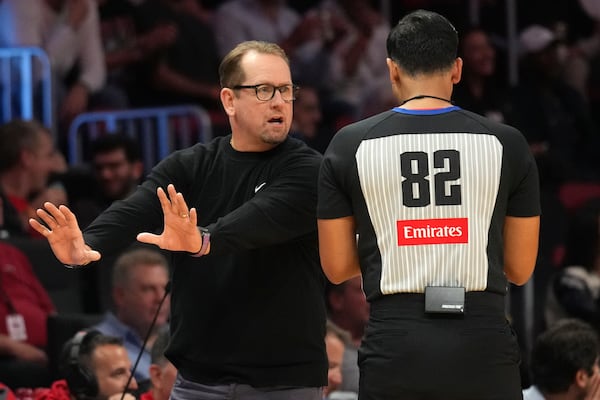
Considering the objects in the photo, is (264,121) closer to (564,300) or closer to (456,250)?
(456,250)

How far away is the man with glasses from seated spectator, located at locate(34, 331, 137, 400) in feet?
5.32

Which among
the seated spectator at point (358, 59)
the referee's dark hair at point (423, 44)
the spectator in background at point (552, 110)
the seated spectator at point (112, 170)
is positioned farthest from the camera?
the seated spectator at point (358, 59)

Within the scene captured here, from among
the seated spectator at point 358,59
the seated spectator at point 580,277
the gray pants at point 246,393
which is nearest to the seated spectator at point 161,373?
the gray pants at point 246,393

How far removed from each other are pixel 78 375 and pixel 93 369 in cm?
14

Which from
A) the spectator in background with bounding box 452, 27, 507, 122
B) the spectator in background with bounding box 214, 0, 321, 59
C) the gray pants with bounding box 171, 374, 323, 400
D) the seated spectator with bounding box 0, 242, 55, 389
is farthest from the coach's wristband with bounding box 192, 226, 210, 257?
the spectator in background with bounding box 214, 0, 321, 59

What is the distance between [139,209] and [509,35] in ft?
24.6

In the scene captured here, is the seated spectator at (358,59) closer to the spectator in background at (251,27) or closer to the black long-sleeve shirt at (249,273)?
the spectator in background at (251,27)

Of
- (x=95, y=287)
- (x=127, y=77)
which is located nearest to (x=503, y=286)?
(x=95, y=287)

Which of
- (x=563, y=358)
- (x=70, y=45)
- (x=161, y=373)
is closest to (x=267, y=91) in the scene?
(x=161, y=373)

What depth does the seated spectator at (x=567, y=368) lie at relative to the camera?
589cm

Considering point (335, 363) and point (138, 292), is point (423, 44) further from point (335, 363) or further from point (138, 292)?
point (138, 292)

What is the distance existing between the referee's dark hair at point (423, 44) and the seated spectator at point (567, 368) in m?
2.55

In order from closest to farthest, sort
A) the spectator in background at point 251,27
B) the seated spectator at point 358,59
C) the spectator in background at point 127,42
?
1. the spectator in background at point 127,42
2. the spectator in background at point 251,27
3. the seated spectator at point 358,59

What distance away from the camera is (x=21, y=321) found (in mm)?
Result: 7133
